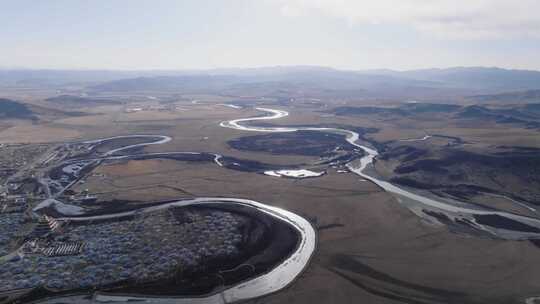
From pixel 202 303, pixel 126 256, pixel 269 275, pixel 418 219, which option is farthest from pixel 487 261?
pixel 126 256

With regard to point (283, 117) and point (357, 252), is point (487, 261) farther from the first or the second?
point (283, 117)

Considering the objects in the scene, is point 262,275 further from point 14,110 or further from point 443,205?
point 14,110

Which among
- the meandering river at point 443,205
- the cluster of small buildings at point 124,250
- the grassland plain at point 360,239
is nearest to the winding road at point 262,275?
the grassland plain at point 360,239

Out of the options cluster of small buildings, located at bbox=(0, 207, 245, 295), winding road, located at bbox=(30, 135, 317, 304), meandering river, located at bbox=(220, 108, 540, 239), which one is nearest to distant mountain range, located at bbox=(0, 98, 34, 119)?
winding road, located at bbox=(30, 135, 317, 304)

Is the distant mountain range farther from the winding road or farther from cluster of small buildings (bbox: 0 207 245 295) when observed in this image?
cluster of small buildings (bbox: 0 207 245 295)

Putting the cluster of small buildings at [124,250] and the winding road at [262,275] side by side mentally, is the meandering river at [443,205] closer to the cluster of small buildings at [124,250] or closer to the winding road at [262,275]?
the winding road at [262,275]

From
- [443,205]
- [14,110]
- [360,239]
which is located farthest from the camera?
[14,110]

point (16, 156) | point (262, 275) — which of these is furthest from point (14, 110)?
point (262, 275)

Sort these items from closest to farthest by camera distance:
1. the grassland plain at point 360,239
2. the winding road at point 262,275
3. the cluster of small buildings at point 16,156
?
the winding road at point 262,275, the grassland plain at point 360,239, the cluster of small buildings at point 16,156
